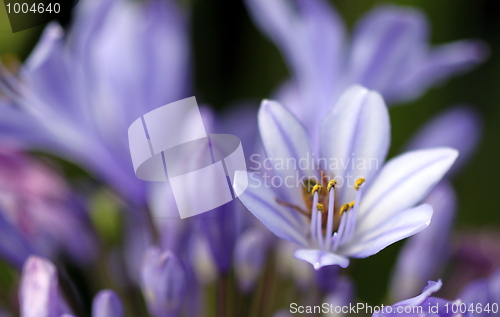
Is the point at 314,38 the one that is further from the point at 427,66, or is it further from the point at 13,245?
the point at 13,245

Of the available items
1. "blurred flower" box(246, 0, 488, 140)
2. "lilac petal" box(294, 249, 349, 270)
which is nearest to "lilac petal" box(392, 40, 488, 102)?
"blurred flower" box(246, 0, 488, 140)

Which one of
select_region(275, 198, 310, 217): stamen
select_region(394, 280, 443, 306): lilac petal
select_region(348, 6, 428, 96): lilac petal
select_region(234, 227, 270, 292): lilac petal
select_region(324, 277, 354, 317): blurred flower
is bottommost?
select_region(324, 277, 354, 317): blurred flower

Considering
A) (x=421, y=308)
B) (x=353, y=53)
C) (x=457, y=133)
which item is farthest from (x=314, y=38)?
(x=421, y=308)

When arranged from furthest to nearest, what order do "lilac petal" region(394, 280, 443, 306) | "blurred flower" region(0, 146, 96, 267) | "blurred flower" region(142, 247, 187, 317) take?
"blurred flower" region(0, 146, 96, 267) → "blurred flower" region(142, 247, 187, 317) → "lilac petal" region(394, 280, 443, 306)

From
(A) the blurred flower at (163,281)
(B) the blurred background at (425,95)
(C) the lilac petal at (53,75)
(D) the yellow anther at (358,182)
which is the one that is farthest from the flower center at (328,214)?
(B) the blurred background at (425,95)

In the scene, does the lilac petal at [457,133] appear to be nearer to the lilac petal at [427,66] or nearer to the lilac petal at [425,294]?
the lilac petal at [427,66]

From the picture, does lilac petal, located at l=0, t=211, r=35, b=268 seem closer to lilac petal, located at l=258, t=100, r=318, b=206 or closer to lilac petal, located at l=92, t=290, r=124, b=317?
lilac petal, located at l=92, t=290, r=124, b=317
